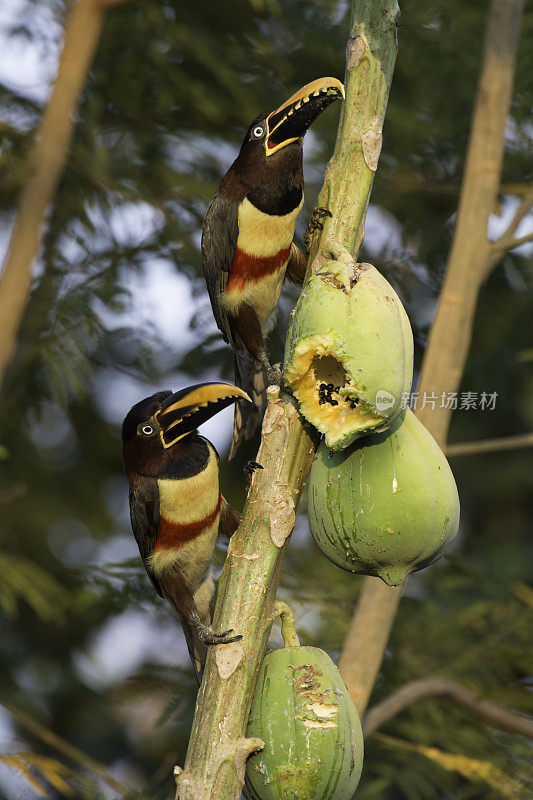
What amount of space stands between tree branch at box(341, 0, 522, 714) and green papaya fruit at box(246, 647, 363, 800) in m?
1.29

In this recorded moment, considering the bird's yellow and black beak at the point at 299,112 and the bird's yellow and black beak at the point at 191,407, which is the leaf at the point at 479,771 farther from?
the bird's yellow and black beak at the point at 299,112

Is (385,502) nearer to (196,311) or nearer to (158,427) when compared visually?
(158,427)

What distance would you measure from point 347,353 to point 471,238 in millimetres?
1861

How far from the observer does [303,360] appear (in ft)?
5.04

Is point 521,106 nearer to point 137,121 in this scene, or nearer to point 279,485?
point 137,121

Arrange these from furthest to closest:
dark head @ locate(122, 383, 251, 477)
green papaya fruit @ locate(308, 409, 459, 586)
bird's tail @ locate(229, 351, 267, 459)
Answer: bird's tail @ locate(229, 351, 267, 459), dark head @ locate(122, 383, 251, 477), green papaya fruit @ locate(308, 409, 459, 586)

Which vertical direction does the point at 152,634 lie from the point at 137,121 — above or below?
below

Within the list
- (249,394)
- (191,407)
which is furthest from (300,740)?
(249,394)

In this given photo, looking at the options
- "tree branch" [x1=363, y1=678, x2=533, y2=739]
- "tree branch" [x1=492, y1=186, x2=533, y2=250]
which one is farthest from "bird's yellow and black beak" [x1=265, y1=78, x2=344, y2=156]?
"tree branch" [x1=363, y1=678, x2=533, y2=739]

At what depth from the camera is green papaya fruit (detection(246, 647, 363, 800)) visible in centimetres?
154

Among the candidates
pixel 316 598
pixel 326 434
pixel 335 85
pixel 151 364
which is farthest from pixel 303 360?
pixel 151 364

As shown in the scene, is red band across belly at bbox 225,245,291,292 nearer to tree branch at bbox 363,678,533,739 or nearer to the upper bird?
the upper bird

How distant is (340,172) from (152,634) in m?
2.75

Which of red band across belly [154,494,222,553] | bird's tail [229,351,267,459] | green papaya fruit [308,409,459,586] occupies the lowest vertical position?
red band across belly [154,494,222,553]
